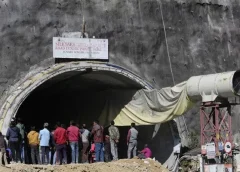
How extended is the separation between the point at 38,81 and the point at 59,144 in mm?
2024

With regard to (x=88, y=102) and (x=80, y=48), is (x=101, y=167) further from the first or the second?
(x=88, y=102)

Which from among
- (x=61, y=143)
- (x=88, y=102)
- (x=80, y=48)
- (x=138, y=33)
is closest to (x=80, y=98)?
(x=88, y=102)

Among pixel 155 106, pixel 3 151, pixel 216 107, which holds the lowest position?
pixel 3 151

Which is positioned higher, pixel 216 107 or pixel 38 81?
pixel 38 81

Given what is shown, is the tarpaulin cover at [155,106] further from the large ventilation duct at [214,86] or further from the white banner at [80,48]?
the white banner at [80,48]

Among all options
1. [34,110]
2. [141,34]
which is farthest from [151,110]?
[34,110]

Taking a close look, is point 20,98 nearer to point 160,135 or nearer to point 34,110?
point 160,135

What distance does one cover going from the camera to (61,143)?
722 inches

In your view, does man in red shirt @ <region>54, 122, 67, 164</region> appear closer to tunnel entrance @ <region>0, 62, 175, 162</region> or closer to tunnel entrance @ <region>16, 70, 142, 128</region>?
tunnel entrance @ <region>0, 62, 175, 162</region>

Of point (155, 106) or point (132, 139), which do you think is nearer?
point (155, 106)

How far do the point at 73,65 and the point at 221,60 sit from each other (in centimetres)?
613

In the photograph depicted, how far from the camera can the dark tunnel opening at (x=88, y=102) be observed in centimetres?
2077

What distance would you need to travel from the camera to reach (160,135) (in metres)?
20.9

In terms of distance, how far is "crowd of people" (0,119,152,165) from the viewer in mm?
17641
